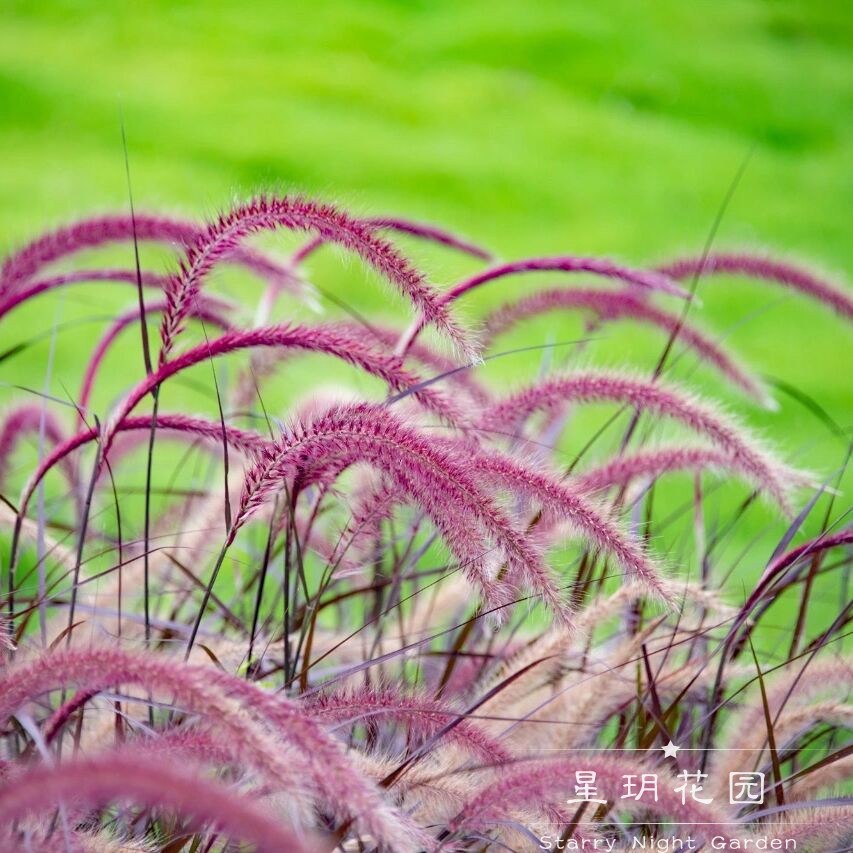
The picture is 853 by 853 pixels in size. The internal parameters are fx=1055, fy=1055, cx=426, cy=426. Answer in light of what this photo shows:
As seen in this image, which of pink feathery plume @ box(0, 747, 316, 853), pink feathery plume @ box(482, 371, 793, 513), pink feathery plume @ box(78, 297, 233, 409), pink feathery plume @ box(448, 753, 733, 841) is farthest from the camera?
pink feathery plume @ box(78, 297, 233, 409)

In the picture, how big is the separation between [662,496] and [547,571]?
1487mm

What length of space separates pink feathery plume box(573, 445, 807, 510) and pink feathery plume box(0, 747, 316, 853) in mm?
342

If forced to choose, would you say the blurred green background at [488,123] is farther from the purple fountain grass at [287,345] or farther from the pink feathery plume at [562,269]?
the purple fountain grass at [287,345]

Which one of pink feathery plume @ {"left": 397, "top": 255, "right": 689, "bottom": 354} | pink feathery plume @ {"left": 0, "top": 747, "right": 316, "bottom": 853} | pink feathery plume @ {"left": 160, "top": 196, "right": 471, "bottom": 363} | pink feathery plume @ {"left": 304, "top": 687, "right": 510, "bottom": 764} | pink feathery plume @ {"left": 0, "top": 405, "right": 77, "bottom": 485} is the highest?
pink feathery plume @ {"left": 0, "top": 405, "right": 77, "bottom": 485}

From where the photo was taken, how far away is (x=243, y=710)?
340 millimetres

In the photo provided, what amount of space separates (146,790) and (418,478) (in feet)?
0.62

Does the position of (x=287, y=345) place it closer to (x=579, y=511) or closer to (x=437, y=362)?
(x=579, y=511)

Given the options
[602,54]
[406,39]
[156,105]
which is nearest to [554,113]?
[602,54]

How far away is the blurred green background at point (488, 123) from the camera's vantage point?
7.91 ft

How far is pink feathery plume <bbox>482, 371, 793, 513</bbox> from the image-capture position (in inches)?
Result: 21.7

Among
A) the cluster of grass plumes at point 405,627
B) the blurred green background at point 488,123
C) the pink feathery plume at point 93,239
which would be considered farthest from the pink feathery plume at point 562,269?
the blurred green background at point 488,123

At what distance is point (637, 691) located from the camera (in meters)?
0.57

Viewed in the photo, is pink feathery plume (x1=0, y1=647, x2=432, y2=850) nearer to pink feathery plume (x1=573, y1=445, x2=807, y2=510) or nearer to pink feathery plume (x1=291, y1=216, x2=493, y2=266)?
pink feathery plume (x1=573, y1=445, x2=807, y2=510)

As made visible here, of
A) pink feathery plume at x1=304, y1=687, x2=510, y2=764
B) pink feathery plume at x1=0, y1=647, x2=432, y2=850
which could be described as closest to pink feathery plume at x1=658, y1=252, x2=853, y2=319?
pink feathery plume at x1=304, y1=687, x2=510, y2=764
